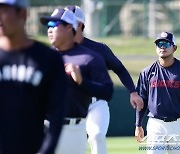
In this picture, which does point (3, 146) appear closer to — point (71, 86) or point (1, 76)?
point (1, 76)

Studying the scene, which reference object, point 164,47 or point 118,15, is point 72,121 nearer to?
point 164,47

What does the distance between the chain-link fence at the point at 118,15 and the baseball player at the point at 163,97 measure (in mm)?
17708

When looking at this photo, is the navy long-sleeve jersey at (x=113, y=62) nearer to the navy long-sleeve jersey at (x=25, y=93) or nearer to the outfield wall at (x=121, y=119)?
the navy long-sleeve jersey at (x=25, y=93)

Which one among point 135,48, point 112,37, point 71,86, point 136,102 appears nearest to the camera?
point 71,86

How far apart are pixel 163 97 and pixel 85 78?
9.96ft

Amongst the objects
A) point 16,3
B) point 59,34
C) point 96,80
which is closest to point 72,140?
point 96,80

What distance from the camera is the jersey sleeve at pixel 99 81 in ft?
21.6

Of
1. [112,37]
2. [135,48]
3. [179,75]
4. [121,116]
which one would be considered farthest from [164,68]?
[112,37]

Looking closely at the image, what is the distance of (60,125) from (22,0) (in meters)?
0.82

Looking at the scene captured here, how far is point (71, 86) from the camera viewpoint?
6.66 metres

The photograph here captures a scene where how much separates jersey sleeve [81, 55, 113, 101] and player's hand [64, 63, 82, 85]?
0.09 m

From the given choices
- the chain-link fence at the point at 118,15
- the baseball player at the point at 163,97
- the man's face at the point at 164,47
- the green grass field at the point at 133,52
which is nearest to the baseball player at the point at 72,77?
the baseball player at the point at 163,97

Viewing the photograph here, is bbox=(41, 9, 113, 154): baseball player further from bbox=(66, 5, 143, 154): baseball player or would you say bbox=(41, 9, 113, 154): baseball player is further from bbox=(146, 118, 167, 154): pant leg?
bbox=(146, 118, 167, 154): pant leg

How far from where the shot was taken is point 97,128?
8961mm
